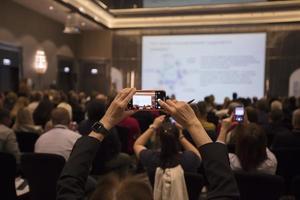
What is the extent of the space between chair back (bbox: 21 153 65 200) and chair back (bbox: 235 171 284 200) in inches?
57.5

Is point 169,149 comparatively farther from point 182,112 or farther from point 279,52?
point 279,52

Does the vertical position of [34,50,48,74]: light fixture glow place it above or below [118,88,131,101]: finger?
above

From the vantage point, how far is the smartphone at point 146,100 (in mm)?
1391

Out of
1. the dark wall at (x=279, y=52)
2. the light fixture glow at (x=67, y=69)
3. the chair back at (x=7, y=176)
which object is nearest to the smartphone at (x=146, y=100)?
the chair back at (x=7, y=176)

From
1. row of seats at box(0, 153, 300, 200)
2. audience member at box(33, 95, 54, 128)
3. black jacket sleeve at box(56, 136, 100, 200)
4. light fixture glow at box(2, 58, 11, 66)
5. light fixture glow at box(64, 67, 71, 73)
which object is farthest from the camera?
light fixture glow at box(64, 67, 71, 73)

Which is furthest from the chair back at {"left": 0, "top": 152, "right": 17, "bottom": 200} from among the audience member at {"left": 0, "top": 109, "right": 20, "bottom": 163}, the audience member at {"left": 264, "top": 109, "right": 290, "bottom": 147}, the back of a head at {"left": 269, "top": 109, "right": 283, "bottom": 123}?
the back of a head at {"left": 269, "top": 109, "right": 283, "bottom": 123}

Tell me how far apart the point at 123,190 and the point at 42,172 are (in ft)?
6.90

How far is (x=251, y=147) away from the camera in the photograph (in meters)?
2.58

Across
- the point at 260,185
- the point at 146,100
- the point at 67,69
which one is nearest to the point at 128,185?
the point at 146,100

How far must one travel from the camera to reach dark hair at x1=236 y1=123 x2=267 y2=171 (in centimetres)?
257

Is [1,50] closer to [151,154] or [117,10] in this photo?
[117,10]

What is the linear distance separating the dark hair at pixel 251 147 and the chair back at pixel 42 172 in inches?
57.3

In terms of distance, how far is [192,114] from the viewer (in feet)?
3.73

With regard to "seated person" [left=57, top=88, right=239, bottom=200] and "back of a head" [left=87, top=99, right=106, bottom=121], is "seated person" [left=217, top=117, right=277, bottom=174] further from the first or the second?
"back of a head" [left=87, top=99, right=106, bottom=121]
